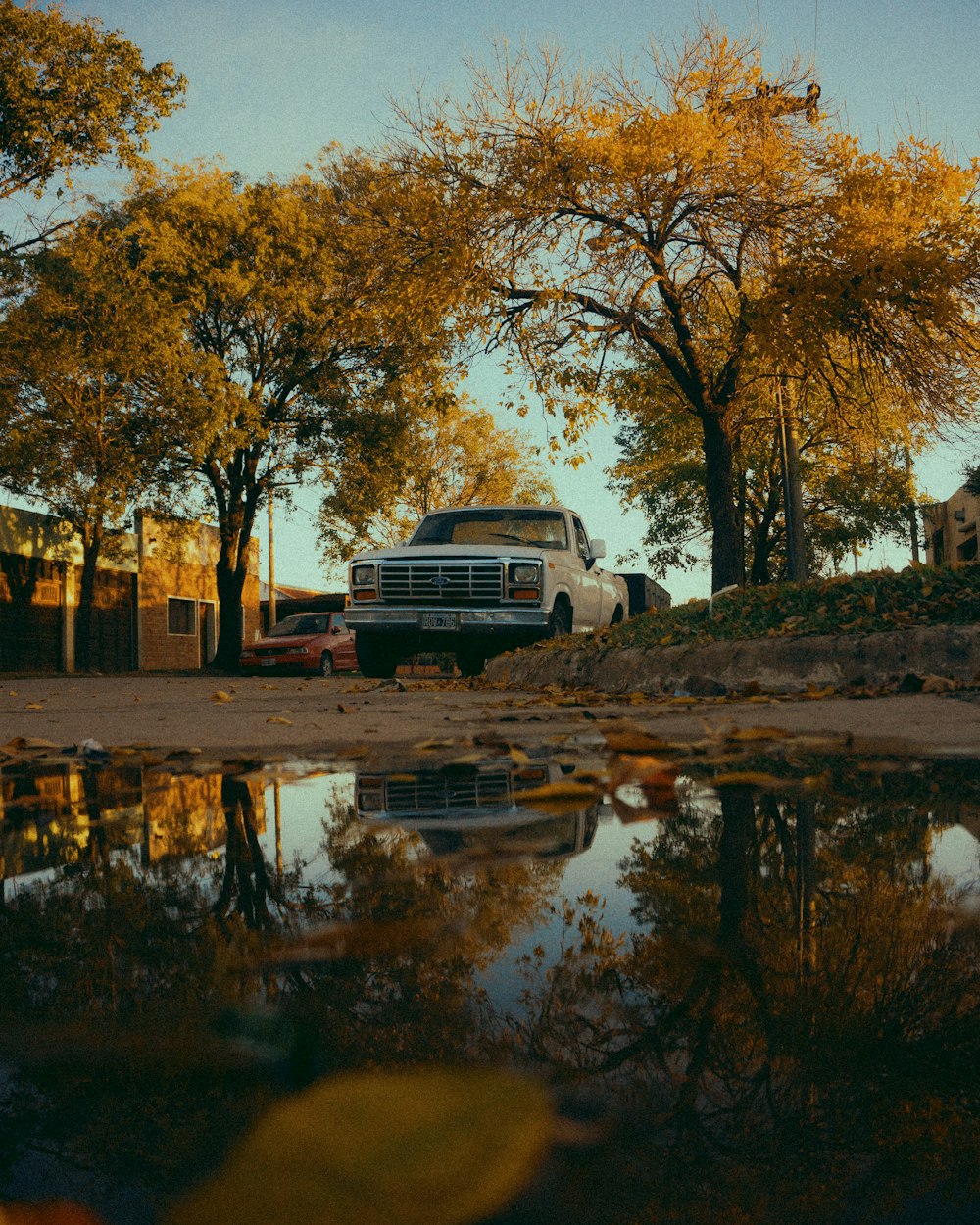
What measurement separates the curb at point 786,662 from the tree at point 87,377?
686 inches

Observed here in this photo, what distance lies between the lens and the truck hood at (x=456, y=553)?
11.2m

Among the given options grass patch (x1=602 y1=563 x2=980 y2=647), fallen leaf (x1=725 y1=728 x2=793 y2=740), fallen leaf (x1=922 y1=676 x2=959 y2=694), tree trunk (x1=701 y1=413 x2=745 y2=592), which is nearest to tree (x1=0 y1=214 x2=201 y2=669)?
tree trunk (x1=701 y1=413 x2=745 y2=592)

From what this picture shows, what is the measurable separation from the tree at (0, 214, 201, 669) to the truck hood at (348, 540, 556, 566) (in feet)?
44.8

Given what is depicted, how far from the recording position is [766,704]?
202 inches

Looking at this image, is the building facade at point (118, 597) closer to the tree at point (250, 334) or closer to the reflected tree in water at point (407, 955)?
the tree at point (250, 334)

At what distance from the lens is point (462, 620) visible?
36.6 feet

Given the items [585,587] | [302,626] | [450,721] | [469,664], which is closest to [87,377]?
[302,626]

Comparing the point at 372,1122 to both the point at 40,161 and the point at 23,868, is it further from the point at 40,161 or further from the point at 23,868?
the point at 40,161

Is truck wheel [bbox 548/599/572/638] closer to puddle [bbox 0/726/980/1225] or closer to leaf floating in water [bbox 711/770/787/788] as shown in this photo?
leaf floating in water [bbox 711/770/787/788]

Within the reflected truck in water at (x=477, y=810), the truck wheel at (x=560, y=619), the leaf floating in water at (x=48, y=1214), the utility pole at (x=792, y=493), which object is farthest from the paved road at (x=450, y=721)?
the utility pole at (x=792, y=493)

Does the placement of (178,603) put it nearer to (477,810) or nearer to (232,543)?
(232,543)

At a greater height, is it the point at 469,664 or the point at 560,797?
the point at 469,664

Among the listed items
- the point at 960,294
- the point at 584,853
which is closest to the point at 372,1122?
the point at 584,853

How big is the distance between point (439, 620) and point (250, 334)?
17.5 m
